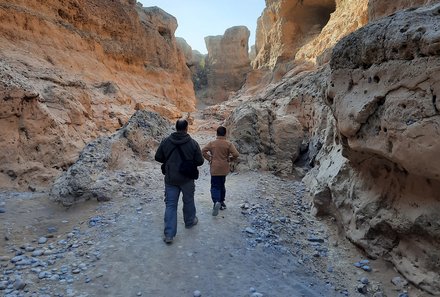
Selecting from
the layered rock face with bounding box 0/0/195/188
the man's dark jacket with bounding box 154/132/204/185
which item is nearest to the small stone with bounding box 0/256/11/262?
the man's dark jacket with bounding box 154/132/204/185

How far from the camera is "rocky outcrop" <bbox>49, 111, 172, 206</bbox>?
18.6 ft

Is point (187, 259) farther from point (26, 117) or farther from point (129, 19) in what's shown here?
point (129, 19)

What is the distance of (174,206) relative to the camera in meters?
4.55

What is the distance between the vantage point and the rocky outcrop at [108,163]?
5668 millimetres

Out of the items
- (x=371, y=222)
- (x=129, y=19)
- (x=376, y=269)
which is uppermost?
(x=129, y=19)

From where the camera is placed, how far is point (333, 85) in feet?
15.7

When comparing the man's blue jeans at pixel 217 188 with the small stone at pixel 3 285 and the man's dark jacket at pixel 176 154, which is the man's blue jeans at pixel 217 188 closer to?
the man's dark jacket at pixel 176 154

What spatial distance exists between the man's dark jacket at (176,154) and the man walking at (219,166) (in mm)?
762

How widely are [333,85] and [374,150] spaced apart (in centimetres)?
128

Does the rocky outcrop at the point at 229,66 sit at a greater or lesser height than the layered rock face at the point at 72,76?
greater

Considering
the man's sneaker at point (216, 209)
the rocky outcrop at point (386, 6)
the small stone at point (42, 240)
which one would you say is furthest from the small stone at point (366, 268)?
the rocky outcrop at point (386, 6)

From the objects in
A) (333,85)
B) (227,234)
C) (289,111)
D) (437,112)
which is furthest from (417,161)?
(289,111)

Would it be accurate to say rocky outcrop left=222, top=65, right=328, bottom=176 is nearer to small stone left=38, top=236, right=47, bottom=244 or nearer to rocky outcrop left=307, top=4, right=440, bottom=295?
rocky outcrop left=307, top=4, right=440, bottom=295

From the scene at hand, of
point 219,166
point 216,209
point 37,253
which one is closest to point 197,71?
point 219,166
